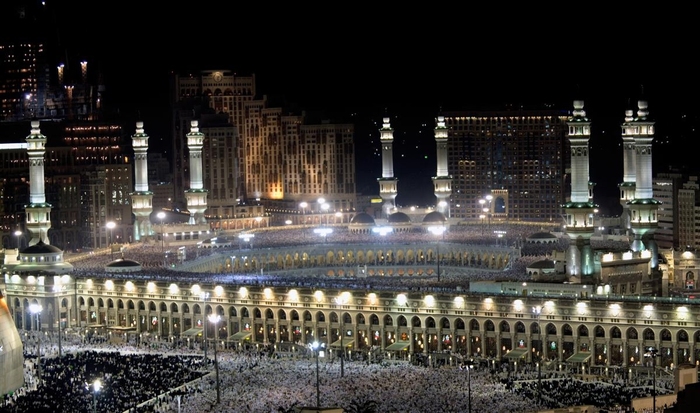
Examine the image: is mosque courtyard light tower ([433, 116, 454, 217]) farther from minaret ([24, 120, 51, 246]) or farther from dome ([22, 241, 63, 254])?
dome ([22, 241, 63, 254])

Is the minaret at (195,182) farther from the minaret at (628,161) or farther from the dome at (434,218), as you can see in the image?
the minaret at (628,161)

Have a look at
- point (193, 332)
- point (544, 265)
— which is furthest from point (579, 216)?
point (193, 332)

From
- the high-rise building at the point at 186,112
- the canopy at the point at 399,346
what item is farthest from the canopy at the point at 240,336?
the high-rise building at the point at 186,112

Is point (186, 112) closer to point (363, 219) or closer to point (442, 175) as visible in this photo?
point (363, 219)

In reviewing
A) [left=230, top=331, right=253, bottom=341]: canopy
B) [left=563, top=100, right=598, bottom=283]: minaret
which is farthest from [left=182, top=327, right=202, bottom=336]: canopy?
[left=563, top=100, right=598, bottom=283]: minaret

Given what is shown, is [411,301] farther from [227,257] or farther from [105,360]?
[227,257]
